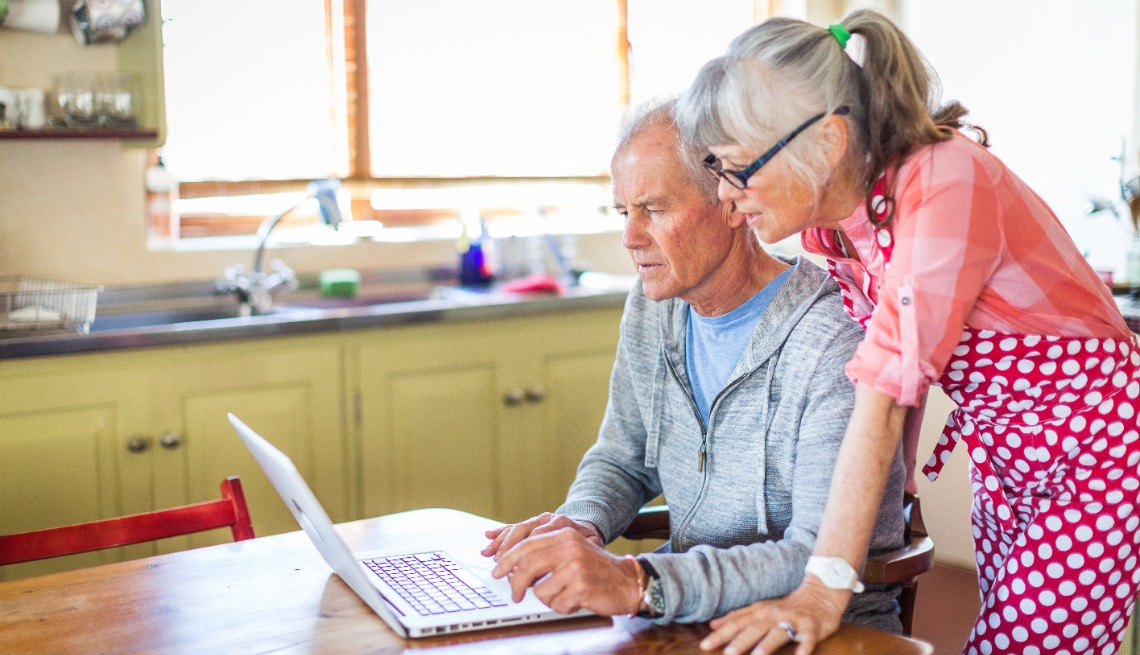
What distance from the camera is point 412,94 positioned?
3.74 m

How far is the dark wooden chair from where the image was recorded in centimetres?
141

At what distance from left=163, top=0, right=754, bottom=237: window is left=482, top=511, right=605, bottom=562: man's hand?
185 centimetres

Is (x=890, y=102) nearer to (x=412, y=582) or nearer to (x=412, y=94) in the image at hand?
(x=412, y=582)

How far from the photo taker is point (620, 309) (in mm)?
3314

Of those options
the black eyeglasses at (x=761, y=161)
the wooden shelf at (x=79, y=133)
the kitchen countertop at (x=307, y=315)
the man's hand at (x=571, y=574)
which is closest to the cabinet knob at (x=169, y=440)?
the kitchen countertop at (x=307, y=315)

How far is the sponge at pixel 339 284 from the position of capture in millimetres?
3307

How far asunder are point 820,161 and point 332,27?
2.61 metres

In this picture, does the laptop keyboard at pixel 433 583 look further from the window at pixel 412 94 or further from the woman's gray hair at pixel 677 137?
the window at pixel 412 94

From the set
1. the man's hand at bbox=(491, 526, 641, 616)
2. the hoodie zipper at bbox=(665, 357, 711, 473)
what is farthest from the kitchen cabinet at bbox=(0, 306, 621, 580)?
the man's hand at bbox=(491, 526, 641, 616)

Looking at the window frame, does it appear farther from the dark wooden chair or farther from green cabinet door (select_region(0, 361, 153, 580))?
the dark wooden chair

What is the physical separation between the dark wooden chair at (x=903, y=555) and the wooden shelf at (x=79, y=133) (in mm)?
1753

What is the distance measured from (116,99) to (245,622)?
1.97 meters

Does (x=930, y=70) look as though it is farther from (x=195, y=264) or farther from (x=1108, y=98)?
(x=1108, y=98)

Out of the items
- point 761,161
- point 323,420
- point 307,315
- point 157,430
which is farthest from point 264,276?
point 761,161
